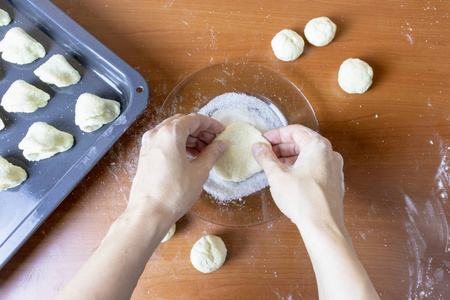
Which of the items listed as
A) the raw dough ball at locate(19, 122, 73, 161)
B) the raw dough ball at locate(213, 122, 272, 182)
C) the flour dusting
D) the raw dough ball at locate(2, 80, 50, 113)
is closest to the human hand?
the raw dough ball at locate(213, 122, 272, 182)

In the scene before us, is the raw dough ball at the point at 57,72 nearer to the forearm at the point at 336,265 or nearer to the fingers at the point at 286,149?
the fingers at the point at 286,149

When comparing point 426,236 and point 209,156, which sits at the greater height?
point 209,156

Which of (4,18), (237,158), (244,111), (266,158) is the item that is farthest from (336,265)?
(4,18)

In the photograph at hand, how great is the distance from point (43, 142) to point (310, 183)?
2.29 feet

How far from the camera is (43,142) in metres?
0.88

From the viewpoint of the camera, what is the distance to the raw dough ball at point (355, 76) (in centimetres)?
94

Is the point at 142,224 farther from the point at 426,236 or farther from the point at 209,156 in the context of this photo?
the point at 426,236

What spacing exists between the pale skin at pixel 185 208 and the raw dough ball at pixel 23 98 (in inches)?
17.0

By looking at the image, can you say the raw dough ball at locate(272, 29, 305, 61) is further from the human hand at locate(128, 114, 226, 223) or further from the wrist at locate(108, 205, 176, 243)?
the wrist at locate(108, 205, 176, 243)

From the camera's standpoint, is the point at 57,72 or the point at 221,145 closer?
the point at 221,145

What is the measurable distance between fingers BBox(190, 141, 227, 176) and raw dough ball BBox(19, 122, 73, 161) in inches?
16.2

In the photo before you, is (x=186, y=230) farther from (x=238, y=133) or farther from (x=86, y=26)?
(x=86, y=26)

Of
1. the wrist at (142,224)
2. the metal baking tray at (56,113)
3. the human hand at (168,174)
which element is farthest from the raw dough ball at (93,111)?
the wrist at (142,224)

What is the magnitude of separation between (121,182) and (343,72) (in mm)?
711
